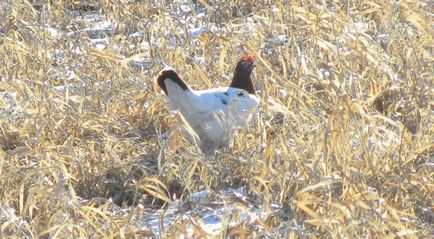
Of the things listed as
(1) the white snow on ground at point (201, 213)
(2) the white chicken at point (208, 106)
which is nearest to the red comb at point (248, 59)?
(2) the white chicken at point (208, 106)

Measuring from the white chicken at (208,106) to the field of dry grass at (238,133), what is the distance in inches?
4.2

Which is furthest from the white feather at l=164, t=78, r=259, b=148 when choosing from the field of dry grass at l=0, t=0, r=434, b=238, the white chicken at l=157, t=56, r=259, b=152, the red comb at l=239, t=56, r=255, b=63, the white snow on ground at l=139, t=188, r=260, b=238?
the white snow on ground at l=139, t=188, r=260, b=238

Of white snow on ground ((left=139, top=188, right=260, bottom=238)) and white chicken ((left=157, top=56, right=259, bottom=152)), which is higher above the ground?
white snow on ground ((left=139, top=188, right=260, bottom=238))

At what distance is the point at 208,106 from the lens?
480cm

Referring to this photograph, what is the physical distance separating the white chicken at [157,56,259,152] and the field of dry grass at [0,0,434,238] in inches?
4.2

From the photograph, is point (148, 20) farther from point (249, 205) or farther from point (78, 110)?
point (249, 205)

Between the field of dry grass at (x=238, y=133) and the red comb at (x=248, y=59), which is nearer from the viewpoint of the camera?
the field of dry grass at (x=238, y=133)

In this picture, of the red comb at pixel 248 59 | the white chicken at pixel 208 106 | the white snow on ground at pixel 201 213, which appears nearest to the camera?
the white snow on ground at pixel 201 213

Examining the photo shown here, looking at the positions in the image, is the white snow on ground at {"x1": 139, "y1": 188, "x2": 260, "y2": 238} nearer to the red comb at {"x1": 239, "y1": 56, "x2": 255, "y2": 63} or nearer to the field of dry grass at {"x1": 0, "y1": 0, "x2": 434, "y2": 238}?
the field of dry grass at {"x1": 0, "y1": 0, "x2": 434, "y2": 238}

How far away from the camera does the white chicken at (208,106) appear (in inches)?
185

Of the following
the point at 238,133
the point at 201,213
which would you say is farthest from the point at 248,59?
the point at 201,213

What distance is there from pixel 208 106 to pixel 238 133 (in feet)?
1.26

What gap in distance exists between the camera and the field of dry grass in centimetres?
357

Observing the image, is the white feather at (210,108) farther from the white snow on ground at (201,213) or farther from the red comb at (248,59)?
the white snow on ground at (201,213)
